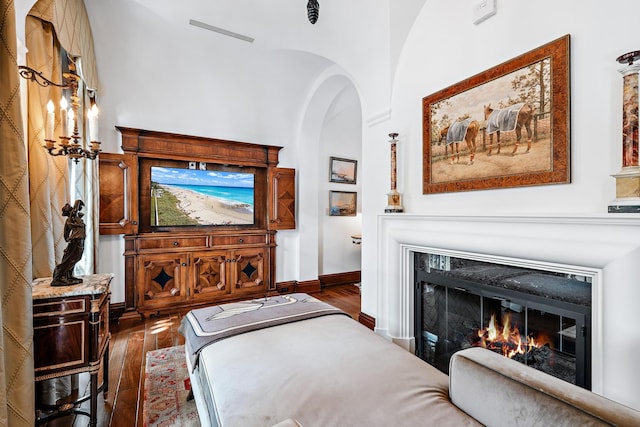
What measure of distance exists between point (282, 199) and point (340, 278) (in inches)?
72.8

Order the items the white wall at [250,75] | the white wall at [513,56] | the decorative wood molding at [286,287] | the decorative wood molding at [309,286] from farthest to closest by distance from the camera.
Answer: the decorative wood molding at [309,286] < the decorative wood molding at [286,287] < the white wall at [250,75] < the white wall at [513,56]

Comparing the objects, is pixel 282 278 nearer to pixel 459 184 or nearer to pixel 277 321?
pixel 277 321

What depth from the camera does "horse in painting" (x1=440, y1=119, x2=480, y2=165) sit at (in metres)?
2.14

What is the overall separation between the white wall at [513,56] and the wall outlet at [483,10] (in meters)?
0.04

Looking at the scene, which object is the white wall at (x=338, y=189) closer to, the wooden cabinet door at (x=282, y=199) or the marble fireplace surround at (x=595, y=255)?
the wooden cabinet door at (x=282, y=199)

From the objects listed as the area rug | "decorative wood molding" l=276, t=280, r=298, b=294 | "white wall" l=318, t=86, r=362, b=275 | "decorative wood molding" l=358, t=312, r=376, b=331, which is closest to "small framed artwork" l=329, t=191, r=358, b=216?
"white wall" l=318, t=86, r=362, b=275

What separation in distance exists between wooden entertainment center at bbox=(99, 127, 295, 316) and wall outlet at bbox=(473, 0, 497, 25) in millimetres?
3022

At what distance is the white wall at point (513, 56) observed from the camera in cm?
149

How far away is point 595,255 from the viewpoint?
1463 millimetres

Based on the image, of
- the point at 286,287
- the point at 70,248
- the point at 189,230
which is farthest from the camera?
the point at 286,287

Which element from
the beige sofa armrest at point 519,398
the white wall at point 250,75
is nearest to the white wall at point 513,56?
the white wall at point 250,75

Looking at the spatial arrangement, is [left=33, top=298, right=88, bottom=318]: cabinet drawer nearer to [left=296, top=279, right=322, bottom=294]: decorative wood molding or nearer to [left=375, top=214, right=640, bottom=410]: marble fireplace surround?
[left=375, top=214, right=640, bottom=410]: marble fireplace surround

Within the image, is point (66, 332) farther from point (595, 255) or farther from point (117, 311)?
point (595, 255)

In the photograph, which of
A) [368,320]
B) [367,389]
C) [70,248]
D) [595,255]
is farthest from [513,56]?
[70,248]
